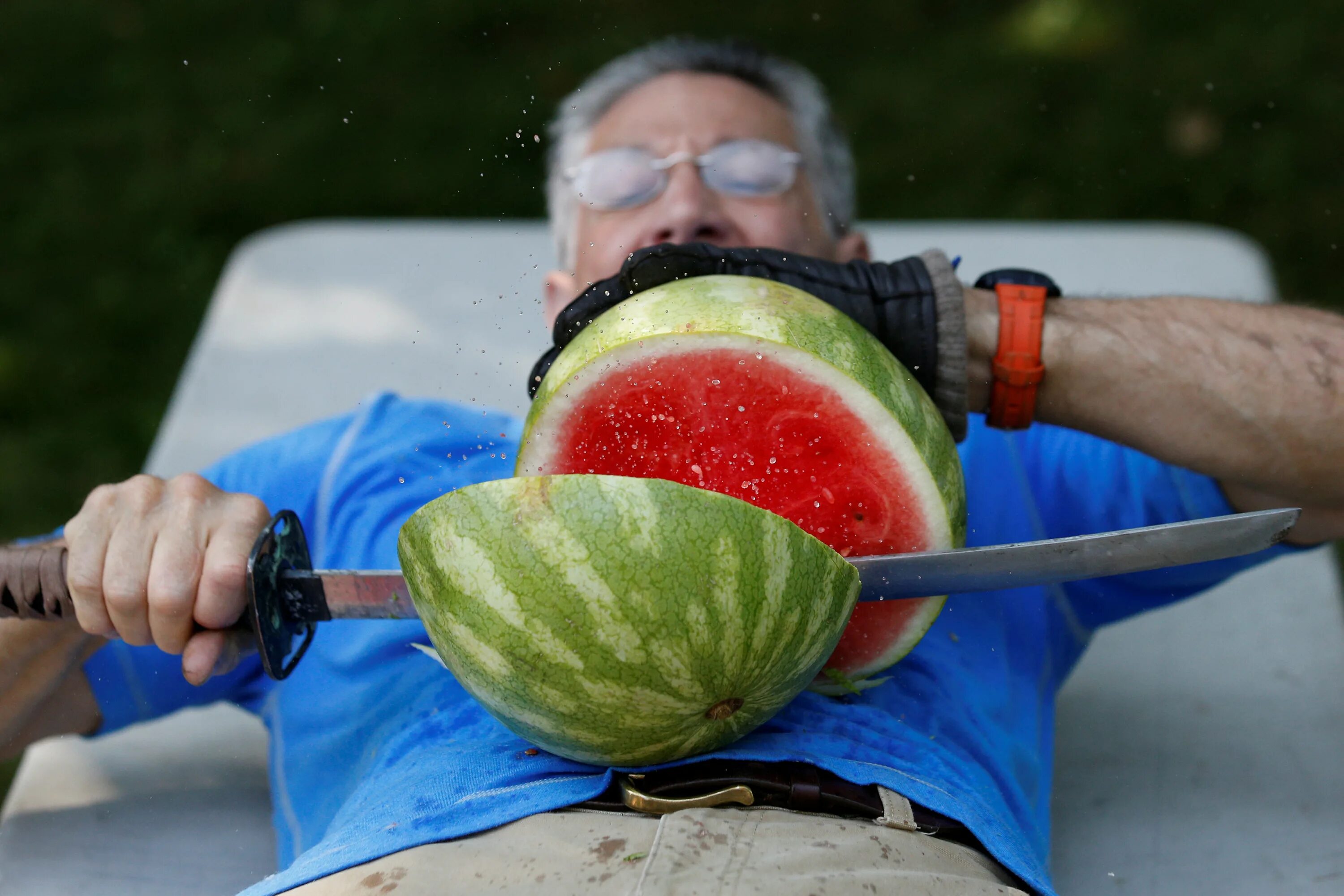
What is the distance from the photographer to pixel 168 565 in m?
1.68

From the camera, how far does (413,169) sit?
193 inches

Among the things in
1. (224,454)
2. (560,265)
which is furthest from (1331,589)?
(224,454)

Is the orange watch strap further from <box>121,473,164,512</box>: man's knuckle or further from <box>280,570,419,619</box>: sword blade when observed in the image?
<box>121,473,164,512</box>: man's knuckle

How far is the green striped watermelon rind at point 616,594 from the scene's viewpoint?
128 centimetres

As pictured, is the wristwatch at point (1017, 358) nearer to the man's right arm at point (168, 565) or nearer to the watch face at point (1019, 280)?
the watch face at point (1019, 280)

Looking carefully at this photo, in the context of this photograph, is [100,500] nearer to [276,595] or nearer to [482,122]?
[276,595]

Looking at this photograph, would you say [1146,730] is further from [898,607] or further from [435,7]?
[435,7]

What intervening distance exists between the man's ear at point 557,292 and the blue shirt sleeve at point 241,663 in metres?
0.45

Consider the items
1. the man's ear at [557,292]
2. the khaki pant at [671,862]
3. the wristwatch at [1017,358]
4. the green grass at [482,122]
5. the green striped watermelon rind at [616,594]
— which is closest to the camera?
the green striped watermelon rind at [616,594]

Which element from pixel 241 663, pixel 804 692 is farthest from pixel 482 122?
pixel 804 692

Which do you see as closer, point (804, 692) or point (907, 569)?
point (907, 569)

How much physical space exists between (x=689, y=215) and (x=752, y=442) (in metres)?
0.75

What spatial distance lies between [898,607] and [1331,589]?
1.51m

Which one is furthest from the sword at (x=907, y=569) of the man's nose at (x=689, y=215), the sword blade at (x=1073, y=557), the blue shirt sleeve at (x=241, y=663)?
the man's nose at (x=689, y=215)
